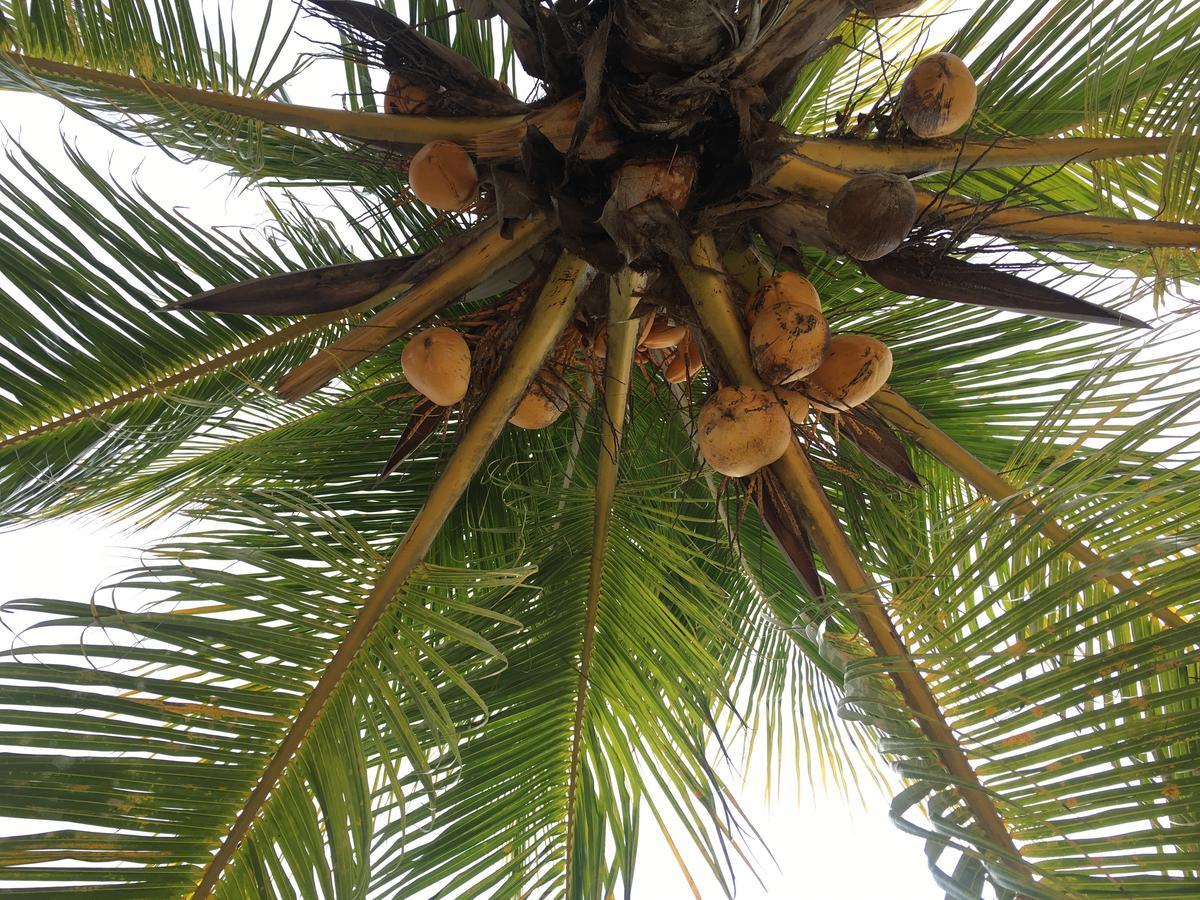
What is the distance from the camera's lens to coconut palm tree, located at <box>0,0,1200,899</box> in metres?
1.10

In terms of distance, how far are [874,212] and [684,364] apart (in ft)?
1.92

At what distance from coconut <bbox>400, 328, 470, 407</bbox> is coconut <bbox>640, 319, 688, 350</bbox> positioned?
353 millimetres

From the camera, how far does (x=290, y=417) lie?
200cm

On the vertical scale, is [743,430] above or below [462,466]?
below

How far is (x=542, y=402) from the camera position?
162 cm

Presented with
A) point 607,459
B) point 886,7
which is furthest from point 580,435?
point 886,7

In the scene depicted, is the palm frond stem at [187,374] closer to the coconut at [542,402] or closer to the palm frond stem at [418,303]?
the palm frond stem at [418,303]

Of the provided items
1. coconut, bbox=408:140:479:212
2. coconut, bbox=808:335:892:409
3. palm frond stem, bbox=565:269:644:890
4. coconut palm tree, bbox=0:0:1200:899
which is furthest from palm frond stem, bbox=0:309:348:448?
coconut, bbox=808:335:892:409

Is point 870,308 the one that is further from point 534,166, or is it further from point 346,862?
point 346,862

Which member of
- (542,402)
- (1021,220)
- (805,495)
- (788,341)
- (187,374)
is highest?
(187,374)

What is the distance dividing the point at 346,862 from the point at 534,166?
99 cm

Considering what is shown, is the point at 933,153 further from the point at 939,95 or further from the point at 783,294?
the point at 783,294

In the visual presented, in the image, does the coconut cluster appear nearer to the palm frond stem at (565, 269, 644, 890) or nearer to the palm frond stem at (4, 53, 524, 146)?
the palm frond stem at (565, 269, 644, 890)

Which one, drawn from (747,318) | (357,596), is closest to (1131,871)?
(747,318)
